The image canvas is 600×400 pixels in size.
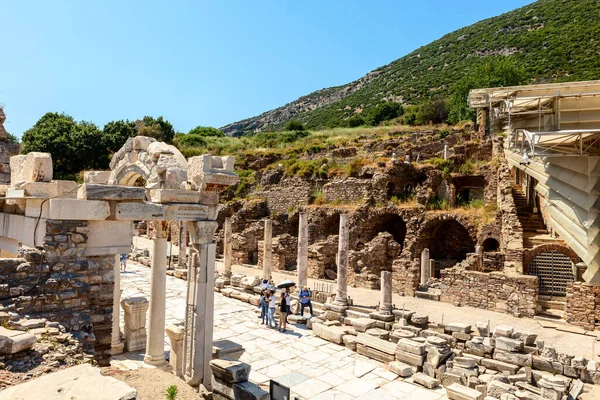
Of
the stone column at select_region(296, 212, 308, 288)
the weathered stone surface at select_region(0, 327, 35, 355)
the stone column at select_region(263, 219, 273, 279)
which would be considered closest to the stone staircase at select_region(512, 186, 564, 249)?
the stone column at select_region(296, 212, 308, 288)

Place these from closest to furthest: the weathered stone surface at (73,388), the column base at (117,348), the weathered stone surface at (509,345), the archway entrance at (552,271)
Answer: the weathered stone surface at (73,388), the column base at (117,348), the weathered stone surface at (509,345), the archway entrance at (552,271)

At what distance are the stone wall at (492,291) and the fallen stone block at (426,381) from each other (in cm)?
773

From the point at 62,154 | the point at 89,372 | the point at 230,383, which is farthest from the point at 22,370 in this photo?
the point at 62,154

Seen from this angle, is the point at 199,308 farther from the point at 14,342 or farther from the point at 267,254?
the point at 267,254

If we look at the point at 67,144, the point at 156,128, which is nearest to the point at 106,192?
the point at 67,144

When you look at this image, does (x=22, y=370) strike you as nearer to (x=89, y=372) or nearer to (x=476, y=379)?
(x=89, y=372)

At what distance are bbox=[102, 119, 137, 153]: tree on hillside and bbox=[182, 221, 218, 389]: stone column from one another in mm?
39997

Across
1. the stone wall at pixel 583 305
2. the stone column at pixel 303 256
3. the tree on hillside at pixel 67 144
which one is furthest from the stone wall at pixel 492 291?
the tree on hillside at pixel 67 144

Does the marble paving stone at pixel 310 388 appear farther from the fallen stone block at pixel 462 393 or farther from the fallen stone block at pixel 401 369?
the fallen stone block at pixel 462 393

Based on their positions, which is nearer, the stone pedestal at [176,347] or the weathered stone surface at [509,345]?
the stone pedestal at [176,347]

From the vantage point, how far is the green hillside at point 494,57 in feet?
165

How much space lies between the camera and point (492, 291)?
15820mm

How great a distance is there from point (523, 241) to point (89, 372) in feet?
61.1

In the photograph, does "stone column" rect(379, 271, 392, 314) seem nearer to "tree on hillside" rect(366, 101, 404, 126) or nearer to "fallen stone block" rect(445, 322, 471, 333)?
"fallen stone block" rect(445, 322, 471, 333)
